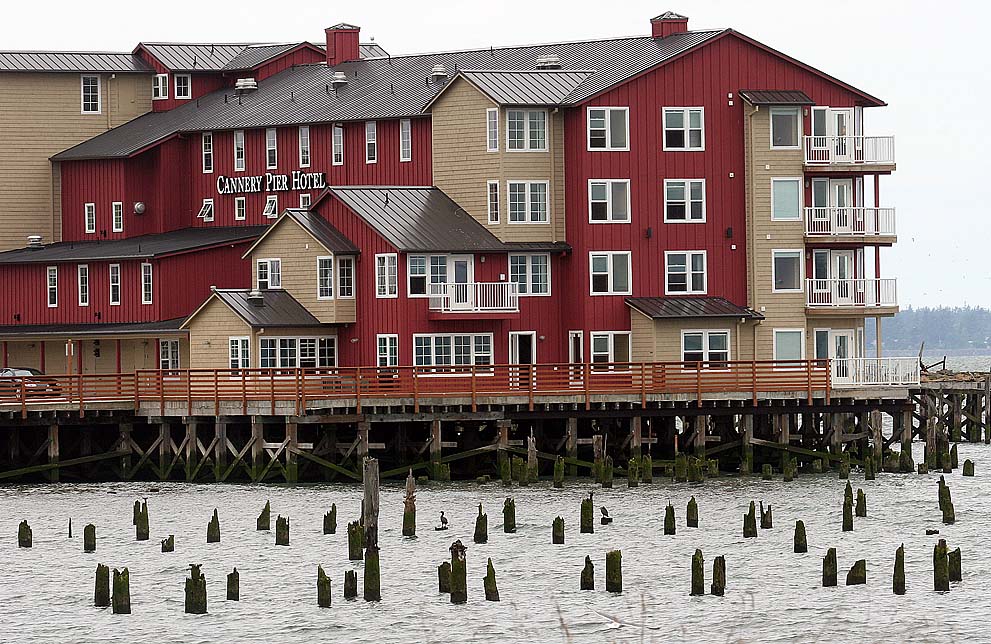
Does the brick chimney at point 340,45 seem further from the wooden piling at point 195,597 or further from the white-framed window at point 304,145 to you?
the wooden piling at point 195,597

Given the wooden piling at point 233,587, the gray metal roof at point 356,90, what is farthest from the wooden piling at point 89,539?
the gray metal roof at point 356,90

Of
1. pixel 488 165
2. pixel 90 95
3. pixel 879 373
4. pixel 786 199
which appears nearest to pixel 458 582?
pixel 879 373

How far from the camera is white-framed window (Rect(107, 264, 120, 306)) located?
257 ft

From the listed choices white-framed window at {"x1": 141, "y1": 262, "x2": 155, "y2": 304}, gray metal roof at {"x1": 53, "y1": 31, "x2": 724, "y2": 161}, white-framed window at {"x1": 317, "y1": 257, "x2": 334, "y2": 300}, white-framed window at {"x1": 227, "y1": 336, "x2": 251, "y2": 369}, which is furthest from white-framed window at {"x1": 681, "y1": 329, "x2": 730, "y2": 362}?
white-framed window at {"x1": 141, "y1": 262, "x2": 155, "y2": 304}

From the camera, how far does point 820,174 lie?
234 feet

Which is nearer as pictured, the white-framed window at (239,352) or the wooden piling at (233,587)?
the wooden piling at (233,587)

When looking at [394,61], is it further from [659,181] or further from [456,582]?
[456,582]

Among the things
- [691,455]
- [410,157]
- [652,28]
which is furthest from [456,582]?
[652,28]

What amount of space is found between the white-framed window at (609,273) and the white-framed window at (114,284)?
1898 cm

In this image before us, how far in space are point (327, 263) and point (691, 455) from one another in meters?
14.0

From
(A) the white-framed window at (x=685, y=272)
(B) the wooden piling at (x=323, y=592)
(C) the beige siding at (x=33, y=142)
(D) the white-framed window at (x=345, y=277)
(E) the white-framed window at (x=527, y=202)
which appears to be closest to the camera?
(B) the wooden piling at (x=323, y=592)

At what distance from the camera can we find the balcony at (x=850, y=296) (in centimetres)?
7088

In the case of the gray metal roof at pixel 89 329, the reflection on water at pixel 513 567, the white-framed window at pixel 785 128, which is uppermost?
the white-framed window at pixel 785 128

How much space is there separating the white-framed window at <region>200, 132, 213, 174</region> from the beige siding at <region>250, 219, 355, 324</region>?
11.0 m
